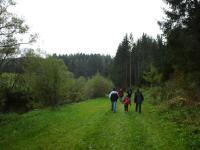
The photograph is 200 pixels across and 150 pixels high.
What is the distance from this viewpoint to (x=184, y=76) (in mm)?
28297

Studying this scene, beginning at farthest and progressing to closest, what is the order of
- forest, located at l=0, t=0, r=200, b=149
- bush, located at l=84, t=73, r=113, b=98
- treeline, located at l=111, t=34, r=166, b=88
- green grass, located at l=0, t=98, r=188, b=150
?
treeline, located at l=111, t=34, r=166, b=88
bush, located at l=84, t=73, r=113, b=98
forest, located at l=0, t=0, r=200, b=149
green grass, located at l=0, t=98, r=188, b=150

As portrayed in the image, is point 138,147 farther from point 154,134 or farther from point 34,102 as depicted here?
point 34,102

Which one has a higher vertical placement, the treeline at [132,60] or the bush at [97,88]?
the treeline at [132,60]

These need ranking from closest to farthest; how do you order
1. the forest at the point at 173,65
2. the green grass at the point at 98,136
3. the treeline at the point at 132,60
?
1. the green grass at the point at 98,136
2. the forest at the point at 173,65
3. the treeline at the point at 132,60

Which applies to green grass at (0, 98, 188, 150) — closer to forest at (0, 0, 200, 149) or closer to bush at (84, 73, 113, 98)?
forest at (0, 0, 200, 149)

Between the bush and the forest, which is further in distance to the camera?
the bush

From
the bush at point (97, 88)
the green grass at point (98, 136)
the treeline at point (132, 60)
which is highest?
the treeline at point (132, 60)

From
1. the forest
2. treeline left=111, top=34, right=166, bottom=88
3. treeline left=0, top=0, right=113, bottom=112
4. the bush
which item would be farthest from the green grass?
treeline left=111, top=34, right=166, bottom=88

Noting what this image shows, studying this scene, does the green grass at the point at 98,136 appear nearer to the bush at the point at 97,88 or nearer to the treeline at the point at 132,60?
the bush at the point at 97,88

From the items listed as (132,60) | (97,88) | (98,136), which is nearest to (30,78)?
(98,136)

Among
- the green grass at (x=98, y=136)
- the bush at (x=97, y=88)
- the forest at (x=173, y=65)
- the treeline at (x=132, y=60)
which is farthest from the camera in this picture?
the treeline at (x=132, y=60)

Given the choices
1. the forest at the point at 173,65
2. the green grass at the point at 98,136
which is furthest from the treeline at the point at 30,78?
the green grass at the point at 98,136

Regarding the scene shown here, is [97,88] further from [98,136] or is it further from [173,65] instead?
[98,136]

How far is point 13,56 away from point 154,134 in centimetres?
1162
